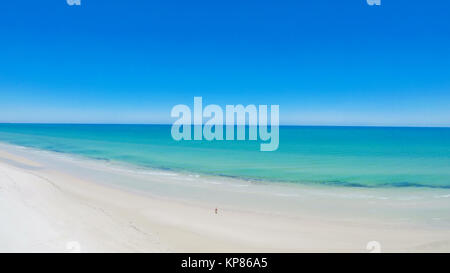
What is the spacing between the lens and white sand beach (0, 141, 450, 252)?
5.48 metres

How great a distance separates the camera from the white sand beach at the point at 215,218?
18.0ft

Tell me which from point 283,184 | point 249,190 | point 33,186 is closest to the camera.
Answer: point 33,186

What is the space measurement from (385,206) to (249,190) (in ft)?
18.5

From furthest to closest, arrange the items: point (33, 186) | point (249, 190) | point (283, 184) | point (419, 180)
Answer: point (419, 180) < point (283, 184) < point (249, 190) < point (33, 186)

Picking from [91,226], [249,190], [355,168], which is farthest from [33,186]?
[355,168]

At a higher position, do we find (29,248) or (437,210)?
(29,248)

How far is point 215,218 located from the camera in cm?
763

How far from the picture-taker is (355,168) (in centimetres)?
1791

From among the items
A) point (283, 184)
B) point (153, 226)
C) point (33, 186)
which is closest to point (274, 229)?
point (153, 226)
